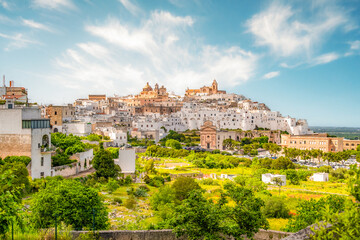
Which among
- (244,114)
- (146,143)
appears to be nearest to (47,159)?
(146,143)

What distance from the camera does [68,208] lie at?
1121cm

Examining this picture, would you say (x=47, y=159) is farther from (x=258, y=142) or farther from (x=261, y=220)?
(x=258, y=142)

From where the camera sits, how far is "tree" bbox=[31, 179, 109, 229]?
10883 millimetres

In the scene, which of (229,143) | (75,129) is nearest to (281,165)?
(229,143)

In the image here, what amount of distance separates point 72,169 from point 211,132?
140 ft

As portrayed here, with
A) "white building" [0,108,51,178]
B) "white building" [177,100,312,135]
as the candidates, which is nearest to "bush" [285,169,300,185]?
"white building" [0,108,51,178]

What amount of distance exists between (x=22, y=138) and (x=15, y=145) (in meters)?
0.71

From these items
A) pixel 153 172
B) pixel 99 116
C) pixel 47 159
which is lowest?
pixel 153 172

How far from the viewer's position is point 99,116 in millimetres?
75500

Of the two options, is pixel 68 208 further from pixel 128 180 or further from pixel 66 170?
pixel 66 170

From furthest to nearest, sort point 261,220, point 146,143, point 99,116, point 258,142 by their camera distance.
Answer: point 99,116, point 258,142, point 146,143, point 261,220

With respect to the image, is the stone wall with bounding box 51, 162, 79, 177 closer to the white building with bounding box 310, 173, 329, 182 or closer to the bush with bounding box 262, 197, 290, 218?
the bush with bounding box 262, 197, 290, 218

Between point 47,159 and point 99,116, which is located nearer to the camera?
point 47,159

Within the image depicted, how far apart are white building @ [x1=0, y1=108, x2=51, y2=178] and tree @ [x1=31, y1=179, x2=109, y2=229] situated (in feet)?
35.7
